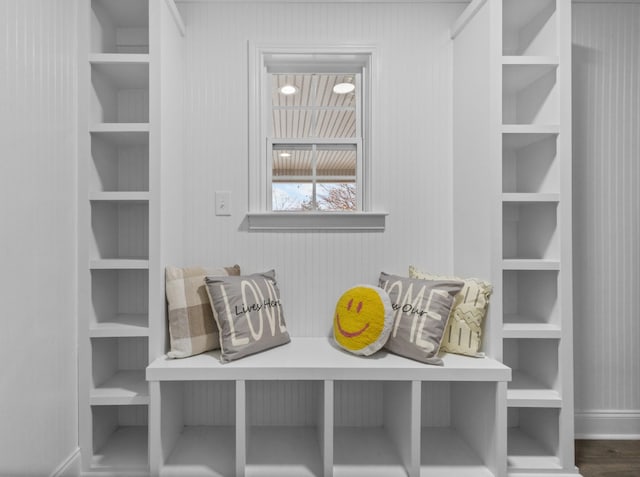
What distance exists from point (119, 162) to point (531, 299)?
2302mm

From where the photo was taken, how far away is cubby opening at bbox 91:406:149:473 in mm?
1760

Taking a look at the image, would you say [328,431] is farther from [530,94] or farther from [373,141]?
[530,94]

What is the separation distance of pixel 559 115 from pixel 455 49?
67 cm

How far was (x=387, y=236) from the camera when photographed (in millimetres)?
2156

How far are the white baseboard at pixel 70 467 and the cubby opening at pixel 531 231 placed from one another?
230cm

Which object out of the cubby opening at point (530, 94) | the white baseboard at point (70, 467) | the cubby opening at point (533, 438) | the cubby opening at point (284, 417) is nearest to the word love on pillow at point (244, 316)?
the cubby opening at point (284, 417)

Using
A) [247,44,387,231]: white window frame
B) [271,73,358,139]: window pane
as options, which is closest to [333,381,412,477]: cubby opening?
[247,44,387,231]: white window frame

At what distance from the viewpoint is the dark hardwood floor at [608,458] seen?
1.83 m

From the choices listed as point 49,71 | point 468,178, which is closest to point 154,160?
point 49,71

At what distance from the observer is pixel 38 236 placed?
1.48 metres

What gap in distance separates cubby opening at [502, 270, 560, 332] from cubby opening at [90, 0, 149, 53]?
2322mm

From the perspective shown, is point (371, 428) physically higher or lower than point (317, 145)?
lower

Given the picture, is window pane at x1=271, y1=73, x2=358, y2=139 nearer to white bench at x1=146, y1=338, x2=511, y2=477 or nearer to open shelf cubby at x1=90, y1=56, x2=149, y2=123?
open shelf cubby at x1=90, y1=56, x2=149, y2=123

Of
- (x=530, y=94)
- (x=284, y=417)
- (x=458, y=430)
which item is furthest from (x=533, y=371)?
(x=530, y=94)
